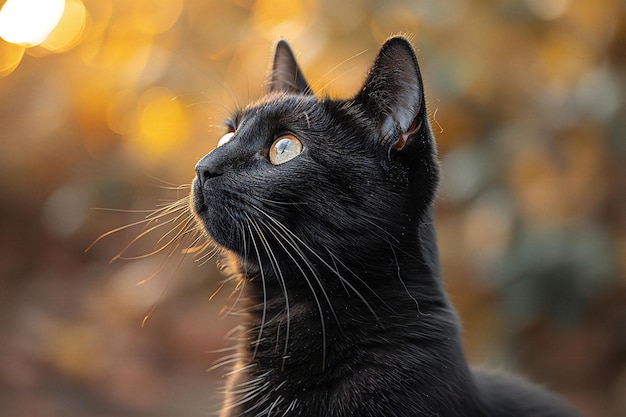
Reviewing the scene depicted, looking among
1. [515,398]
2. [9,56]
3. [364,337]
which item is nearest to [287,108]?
[364,337]

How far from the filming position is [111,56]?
3.35 metres

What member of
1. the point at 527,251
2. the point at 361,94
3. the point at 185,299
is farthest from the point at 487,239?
the point at 185,299

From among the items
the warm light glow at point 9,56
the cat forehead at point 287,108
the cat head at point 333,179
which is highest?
the warm light glow at point 9,56

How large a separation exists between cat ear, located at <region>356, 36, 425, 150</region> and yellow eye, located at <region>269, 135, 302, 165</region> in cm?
17

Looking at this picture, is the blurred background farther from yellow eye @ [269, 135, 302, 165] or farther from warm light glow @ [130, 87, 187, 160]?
yellow eye @ [269, 135, 302, 165]

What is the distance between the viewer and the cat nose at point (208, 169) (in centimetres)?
132

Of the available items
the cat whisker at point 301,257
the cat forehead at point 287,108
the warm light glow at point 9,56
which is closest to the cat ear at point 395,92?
the cat forehead at point 287,108

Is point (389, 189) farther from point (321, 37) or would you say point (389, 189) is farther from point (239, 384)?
point (321, 37)

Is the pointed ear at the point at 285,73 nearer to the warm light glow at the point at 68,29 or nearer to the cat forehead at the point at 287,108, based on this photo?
the cat forehead at the point at 287,108

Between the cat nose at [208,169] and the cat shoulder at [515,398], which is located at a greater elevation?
the cat nose at [208,169]

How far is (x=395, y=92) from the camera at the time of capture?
4.36ft

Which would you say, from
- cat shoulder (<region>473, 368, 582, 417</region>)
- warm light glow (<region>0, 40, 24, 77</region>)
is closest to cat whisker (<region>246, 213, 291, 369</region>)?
cat shoulder (<region>473, 368, 582, 417</region>)

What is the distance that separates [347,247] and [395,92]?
1.05ft

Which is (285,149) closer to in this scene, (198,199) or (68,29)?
(198,199)
